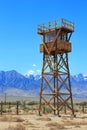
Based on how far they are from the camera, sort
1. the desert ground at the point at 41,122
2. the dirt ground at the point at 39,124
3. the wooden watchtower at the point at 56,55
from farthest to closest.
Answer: the wooden watchtower at the point at 56,55
the desert ground at the point at 41,122
the dirt ground at the point at 39,124

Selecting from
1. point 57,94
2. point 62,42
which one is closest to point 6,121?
point 57,94

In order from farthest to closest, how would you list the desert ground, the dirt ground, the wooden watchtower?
the wooden watchtower
the desert ground
the dirt ground

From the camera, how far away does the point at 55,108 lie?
1905 inches

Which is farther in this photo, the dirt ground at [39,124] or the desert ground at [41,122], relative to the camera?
the desert ground at [41,122]

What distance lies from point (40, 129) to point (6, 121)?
7.99 metres

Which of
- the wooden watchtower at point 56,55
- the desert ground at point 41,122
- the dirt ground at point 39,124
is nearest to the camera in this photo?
the dirt ground at point 39,124

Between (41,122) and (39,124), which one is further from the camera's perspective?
(41,122)

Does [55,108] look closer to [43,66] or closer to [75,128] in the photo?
[43,66]

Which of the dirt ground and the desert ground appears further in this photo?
the desert ground

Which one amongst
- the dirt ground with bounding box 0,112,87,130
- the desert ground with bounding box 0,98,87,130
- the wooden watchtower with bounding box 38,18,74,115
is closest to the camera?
the dirt ground with bounding box 0,112,87,130

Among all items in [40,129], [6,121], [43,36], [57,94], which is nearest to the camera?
[40,129]

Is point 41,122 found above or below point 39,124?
above

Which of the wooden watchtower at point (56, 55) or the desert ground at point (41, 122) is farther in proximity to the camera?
the wooden watchtower at point (56, 55)

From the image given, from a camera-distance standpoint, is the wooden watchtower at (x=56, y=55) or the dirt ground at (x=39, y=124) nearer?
the dirt ground at (x=39, y=124)
